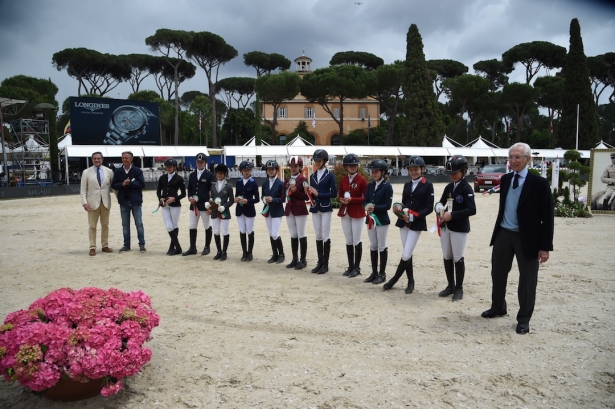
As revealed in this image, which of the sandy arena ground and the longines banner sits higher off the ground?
the longines banner

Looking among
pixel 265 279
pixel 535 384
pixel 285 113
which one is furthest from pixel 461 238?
pixel 285 113

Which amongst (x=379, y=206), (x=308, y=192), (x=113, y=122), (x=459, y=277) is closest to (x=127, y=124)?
(x=113, y=122)

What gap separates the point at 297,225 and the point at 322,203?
2.49 ft

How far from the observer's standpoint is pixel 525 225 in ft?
16.0

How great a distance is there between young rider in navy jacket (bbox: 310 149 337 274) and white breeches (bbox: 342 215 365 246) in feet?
1.19

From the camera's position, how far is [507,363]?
419 cm

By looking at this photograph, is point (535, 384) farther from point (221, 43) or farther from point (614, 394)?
point (221, 43)

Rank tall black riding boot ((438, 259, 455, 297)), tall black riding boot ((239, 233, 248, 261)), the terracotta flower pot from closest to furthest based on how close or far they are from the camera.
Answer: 1. the terracotta flower pot
2. tall black riding boot ((438, 259, 455, 297))
3. tall black riding boot ((239, 233, 248, 261))

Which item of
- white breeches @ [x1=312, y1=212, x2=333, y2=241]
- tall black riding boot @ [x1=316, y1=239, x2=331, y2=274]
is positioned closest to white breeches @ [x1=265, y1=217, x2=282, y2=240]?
white breeches @ [x1=312, y1=212, x2=333, y2=241]

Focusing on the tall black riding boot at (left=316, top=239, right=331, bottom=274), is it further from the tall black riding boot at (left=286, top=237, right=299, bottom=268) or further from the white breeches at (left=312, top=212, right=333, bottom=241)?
the tall black riding boot at (left=286, top=237, right=299, bottom=268)

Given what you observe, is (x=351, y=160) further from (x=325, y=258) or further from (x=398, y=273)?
(x=398, y=273)

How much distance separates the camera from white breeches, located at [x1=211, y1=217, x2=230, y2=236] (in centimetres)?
897

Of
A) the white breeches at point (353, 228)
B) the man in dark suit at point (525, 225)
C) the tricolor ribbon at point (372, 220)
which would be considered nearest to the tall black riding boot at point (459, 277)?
the man in dark suit at point (525, 225)

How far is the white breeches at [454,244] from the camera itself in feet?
20.1
